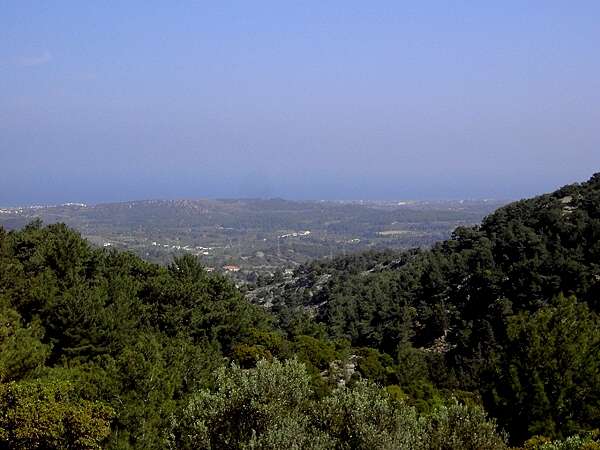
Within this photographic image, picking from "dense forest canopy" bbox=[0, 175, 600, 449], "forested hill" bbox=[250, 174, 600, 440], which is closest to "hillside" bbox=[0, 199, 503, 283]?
"forested hill" bbox=[250, 174, 600, 440]

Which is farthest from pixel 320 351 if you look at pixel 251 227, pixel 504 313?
pixel 251 227

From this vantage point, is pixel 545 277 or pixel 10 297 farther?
pixel 545 277

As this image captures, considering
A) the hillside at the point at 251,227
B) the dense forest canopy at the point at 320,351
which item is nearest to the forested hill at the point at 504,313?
the dense forest canopy at the point at 320,351

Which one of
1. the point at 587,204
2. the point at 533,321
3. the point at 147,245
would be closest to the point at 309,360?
the point at 533,321

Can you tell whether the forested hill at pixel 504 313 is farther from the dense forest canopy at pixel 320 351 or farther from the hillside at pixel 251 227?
the hillside at pixel 251 227

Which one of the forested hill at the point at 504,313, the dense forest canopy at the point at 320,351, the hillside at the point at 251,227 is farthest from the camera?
the hillside at the point at 251,227

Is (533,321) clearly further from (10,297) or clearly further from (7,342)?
(10,297)

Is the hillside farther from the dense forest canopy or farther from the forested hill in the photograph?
the dense forest canopy
